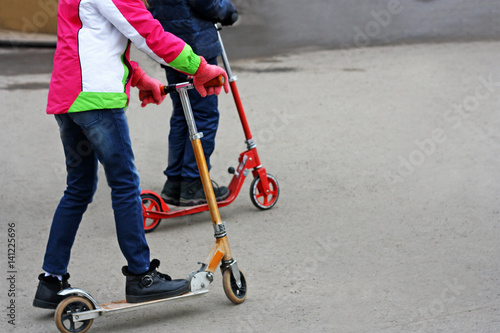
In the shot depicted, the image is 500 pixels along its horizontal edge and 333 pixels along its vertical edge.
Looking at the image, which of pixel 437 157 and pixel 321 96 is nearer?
pixel 437 157

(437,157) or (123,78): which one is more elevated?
(123,78)

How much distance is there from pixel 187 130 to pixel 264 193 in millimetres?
751

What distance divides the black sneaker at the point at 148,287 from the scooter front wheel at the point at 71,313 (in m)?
0.22

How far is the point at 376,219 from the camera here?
5.12 metres

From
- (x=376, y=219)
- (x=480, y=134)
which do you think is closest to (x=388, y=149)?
(x=480, y=134)

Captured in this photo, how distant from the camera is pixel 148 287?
358 centimetres

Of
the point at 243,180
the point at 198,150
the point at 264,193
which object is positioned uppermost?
the point at 198,150

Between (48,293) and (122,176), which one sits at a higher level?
(122,176)

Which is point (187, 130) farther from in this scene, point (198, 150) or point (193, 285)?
point (193, 285)

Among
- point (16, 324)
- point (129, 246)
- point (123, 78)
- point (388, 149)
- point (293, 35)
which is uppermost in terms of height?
point (293, 35)

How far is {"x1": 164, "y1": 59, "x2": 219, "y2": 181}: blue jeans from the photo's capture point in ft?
16.7

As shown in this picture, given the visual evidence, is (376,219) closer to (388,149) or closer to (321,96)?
(388,149)

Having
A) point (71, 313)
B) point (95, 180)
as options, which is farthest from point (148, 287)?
point (95, 180)

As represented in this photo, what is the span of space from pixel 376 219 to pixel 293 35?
6016mm
